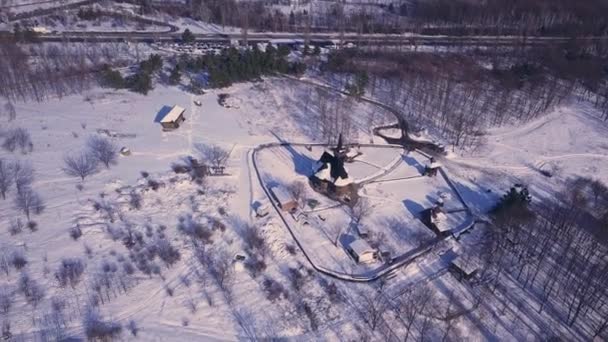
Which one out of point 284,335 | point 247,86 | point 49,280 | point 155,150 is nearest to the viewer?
point 284,335

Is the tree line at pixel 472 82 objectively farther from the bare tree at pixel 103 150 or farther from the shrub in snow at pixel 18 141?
the shrub in snow at pixel 18 141

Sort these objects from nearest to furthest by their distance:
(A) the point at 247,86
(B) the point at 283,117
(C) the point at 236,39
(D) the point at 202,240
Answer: (D) the point at 202,240
(B) the point at 283,117
(A) the point at 247,86
(C) the point at 236,39

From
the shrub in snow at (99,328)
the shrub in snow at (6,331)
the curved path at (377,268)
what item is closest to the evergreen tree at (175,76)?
the curved path at (377,268)

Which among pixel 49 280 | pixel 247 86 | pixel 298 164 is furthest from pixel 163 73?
pixel 49 280

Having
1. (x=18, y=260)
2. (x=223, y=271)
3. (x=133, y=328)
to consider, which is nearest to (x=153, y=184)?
(x=18, y=260)

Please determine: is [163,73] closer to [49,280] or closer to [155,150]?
[155,150]

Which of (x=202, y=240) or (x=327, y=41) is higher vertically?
(x=327, y=41)
